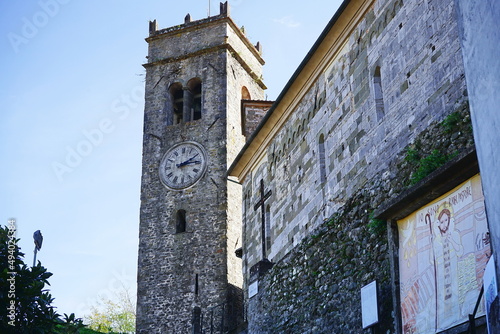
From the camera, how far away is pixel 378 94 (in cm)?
1099

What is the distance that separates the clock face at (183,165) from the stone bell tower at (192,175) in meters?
0.03

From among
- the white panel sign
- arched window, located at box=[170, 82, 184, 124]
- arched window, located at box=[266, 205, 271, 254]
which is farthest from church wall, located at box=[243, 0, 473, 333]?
arched window, located at box=[170, 82, 184, 124]

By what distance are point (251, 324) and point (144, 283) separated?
9.82 metres

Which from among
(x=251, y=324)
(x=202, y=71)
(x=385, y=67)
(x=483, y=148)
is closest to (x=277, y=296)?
(x=251, y=324)

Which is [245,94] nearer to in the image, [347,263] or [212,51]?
[212,51]

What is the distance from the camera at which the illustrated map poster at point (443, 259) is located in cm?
759

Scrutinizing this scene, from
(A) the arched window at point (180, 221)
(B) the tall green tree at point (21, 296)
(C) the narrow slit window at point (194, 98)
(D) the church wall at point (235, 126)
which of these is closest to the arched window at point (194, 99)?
(C) the narrow slit window at point (194, 98)

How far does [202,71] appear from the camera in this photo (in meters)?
26.7

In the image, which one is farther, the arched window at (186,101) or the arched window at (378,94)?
the arched window at (186,101)

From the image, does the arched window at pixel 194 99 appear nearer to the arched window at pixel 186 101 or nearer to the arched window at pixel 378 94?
the arched window at pixel 186 101

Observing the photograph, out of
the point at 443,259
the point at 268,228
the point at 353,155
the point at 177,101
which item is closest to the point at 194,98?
the point at 177,101

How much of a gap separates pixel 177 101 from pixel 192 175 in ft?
11.5

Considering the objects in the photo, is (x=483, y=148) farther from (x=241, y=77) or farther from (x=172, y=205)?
(x=241, y=77)

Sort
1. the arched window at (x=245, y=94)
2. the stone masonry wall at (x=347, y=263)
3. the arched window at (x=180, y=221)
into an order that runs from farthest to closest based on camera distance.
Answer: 1. the arched window at (x=245, y=94)
2. the arched window at (x=180, y=221)
3. the stone masonry wall at (x=347, y=263)
